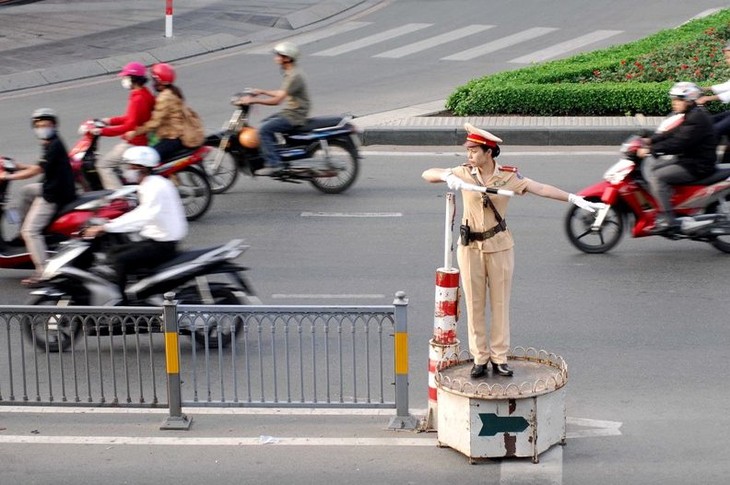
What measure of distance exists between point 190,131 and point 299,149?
150 centimetres

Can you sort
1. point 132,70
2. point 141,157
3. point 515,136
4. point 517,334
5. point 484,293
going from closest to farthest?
point 484,293
point 141,157
point 517,334
point 132,70
point 515,136

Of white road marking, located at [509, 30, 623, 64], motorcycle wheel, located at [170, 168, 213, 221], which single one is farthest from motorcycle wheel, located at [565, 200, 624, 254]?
white road marking, located at [509, 30, 623, 64]

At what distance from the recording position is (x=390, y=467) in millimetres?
7320

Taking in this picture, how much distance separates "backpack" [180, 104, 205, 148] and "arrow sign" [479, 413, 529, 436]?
6.52 metres

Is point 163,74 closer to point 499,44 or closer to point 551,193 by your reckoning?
point 551,193

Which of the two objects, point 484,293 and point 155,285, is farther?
point 155,285

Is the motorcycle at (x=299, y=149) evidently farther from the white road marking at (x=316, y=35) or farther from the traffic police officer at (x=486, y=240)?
the white road marking at (x=316, y=35)

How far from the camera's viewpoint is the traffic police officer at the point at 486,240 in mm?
7500

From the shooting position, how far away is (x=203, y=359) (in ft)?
30.2

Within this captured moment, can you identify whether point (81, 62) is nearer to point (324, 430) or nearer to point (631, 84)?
point (631, 84)

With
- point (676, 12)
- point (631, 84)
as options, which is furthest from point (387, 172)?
point (676, 12)

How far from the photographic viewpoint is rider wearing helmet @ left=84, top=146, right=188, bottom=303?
926 centimetres

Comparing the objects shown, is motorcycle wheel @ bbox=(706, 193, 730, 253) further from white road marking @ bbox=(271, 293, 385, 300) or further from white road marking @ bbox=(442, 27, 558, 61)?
white road marking @ bbox=(442, 27, 558, 61)

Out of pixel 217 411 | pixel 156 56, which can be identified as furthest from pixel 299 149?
pixel 156 56
